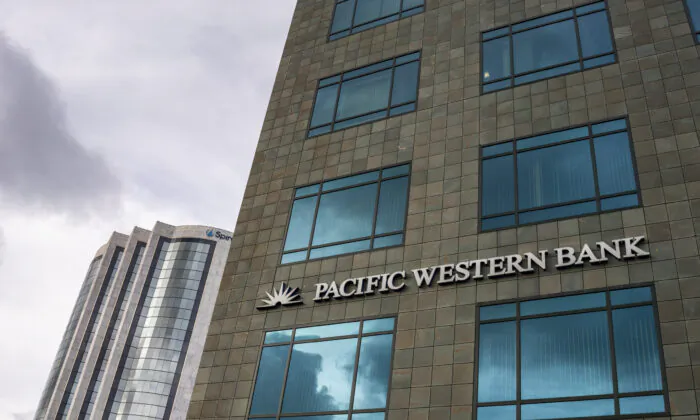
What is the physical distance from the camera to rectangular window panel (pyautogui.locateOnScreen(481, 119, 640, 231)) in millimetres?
20172

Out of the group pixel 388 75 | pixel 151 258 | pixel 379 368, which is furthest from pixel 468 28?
pixel 151 258

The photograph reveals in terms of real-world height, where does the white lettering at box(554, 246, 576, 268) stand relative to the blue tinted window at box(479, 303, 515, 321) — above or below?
above

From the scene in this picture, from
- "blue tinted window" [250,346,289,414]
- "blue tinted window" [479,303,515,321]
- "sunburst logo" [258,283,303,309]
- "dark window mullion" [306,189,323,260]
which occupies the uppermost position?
"dark window mullion" [306,189,323,260]

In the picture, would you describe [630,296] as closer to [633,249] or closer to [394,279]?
[633,249]

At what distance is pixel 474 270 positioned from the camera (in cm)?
2044

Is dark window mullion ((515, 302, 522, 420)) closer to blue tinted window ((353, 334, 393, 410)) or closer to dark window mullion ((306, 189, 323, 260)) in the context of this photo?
blue tinted window ((353, 334, 393, 410))

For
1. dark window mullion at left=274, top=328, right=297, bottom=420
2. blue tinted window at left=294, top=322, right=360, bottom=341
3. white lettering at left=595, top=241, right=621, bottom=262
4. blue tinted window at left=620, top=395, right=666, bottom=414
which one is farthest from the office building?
blue tinted window at left=620, top=395, right=666, bottom=414

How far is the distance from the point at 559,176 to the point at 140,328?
417 ft

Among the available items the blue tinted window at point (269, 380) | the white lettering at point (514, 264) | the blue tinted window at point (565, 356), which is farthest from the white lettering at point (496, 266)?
the blue tinted window at point (269, 380)

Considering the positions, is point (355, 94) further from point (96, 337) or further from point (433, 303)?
point (96, 337)

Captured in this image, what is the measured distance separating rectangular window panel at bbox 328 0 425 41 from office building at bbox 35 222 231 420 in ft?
354

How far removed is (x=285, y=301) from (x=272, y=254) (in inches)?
96.8

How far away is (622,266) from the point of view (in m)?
18.4

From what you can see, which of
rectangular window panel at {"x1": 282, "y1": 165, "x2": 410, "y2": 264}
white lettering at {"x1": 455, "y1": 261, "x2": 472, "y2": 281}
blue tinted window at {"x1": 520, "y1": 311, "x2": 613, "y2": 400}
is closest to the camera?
blue tinted window at {"x1": 520, "y1": 311, "x2": 613, "y2": 400}
